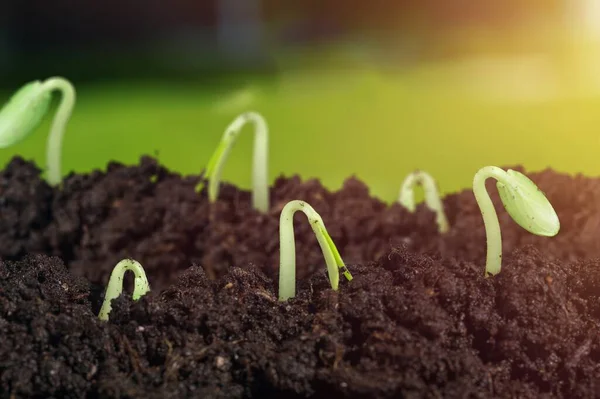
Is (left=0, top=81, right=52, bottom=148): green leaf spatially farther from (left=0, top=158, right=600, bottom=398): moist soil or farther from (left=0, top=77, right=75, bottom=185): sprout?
(left=0, top=158, right=600, bottom=398): moist soil

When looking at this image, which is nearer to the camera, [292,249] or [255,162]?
[292,249]

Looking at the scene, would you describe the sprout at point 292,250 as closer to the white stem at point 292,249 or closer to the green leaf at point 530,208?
the white stem at point 292,249

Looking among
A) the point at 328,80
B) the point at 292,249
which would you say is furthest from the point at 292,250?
the point at 328,80

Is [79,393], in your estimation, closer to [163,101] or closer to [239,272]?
[239,272]

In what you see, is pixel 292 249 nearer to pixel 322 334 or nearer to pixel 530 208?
pixel 322 334

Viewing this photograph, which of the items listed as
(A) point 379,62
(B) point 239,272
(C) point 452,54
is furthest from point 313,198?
(C) point 452,54

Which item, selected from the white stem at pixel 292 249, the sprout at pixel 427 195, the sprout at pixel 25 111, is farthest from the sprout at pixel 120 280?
the sprout at pixel 427 195

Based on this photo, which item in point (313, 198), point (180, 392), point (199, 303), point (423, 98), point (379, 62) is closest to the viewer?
point (180, 392)
